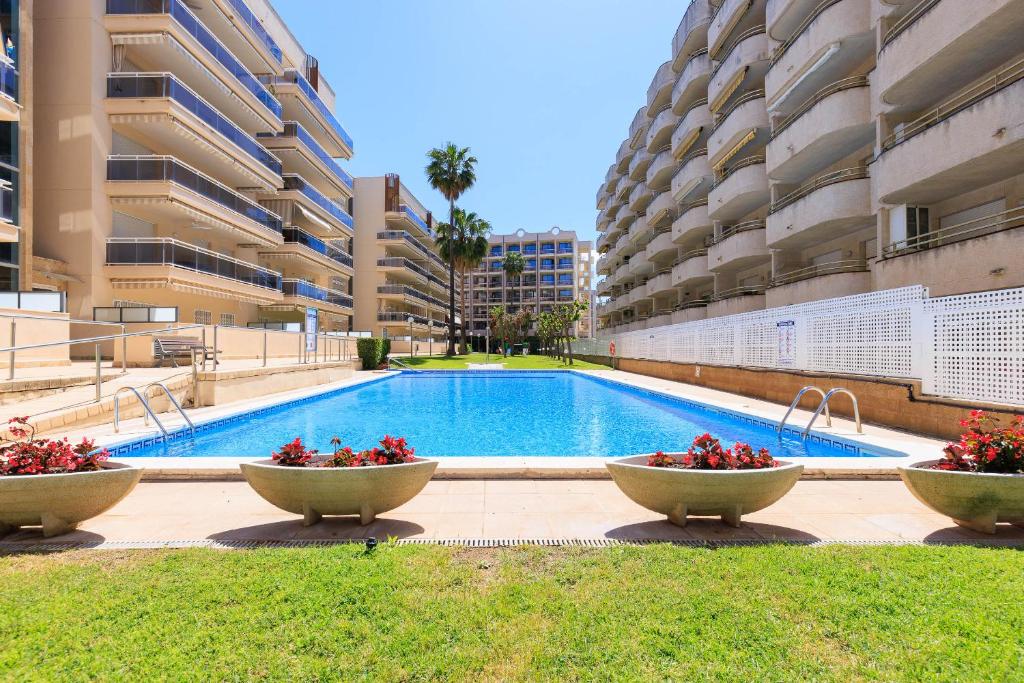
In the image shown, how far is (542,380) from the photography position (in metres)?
27.6

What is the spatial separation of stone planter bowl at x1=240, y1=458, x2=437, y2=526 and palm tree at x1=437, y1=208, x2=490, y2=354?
155ft

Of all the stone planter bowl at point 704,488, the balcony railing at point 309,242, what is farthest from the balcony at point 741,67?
the balcony railing at point 309,242

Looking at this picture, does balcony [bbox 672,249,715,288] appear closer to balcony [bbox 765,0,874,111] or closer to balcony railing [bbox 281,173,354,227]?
balcony [bbox 765,0,874,111]

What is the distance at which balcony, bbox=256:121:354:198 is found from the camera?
34.9 m

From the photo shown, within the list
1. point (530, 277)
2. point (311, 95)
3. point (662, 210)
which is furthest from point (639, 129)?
point (530, 277)

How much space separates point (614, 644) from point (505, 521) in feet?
7.59

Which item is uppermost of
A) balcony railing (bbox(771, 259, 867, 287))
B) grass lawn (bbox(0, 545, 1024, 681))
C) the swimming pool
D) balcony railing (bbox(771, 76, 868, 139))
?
balcony railing (bbox(771, 76, 868, 139))

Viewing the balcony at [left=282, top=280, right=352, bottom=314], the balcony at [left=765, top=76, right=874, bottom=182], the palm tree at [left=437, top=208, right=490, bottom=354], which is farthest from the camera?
the palm tree at [left=437, top=208, right=490, bottom=354]

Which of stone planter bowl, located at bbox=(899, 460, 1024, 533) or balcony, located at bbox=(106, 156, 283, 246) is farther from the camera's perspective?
balcony, located at bbox=(106, 156, 283, 246)

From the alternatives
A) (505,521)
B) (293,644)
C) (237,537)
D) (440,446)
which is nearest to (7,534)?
(237,537)

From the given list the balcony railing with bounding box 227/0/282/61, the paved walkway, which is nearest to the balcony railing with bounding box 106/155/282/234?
the balcony railing with bounding box 227/0/282/61

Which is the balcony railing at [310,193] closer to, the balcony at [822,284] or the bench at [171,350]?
the bench at [171,350]

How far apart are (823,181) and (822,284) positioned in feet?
12.4

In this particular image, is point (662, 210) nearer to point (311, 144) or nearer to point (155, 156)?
point (311, 144)
